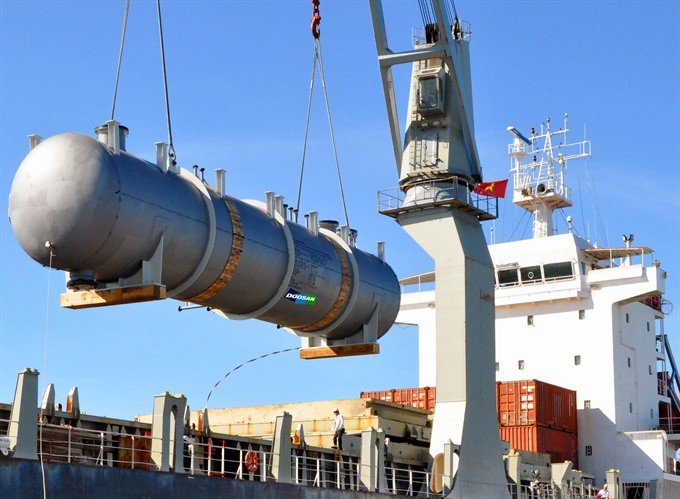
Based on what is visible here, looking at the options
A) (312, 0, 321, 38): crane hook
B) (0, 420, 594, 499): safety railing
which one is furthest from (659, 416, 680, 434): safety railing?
(312, 0, 321, 38): crane hook

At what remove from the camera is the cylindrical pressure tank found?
17.6 meters

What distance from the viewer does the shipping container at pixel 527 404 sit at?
3678 cm

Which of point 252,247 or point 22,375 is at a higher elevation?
point 252,247

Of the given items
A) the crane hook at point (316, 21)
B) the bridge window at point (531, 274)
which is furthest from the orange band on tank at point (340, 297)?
the bridge window at point (531, 274)

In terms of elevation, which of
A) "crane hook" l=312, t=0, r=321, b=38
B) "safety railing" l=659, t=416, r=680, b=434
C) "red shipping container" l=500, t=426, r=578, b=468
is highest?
"crane hook" l=312, t=0, r=321, b=38

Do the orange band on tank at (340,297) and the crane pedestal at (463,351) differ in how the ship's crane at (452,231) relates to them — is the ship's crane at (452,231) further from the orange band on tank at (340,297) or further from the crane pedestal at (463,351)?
the orange band on tank at (340,297)

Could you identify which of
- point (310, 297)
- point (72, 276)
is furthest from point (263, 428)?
point (72, 276)

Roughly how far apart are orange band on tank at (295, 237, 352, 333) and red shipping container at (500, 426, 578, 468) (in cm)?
1518

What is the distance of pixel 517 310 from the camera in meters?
43.3

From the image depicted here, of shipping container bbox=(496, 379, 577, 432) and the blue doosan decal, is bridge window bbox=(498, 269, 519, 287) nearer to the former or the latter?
shipping container bbox=(496, 379, 577, 432)

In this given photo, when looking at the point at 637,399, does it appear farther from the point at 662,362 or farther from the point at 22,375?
the point at 22,375

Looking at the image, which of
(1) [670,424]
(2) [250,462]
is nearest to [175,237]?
(2) [250,462]

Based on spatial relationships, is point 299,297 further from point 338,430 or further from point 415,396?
point 415,396

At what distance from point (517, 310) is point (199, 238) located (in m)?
26.1
